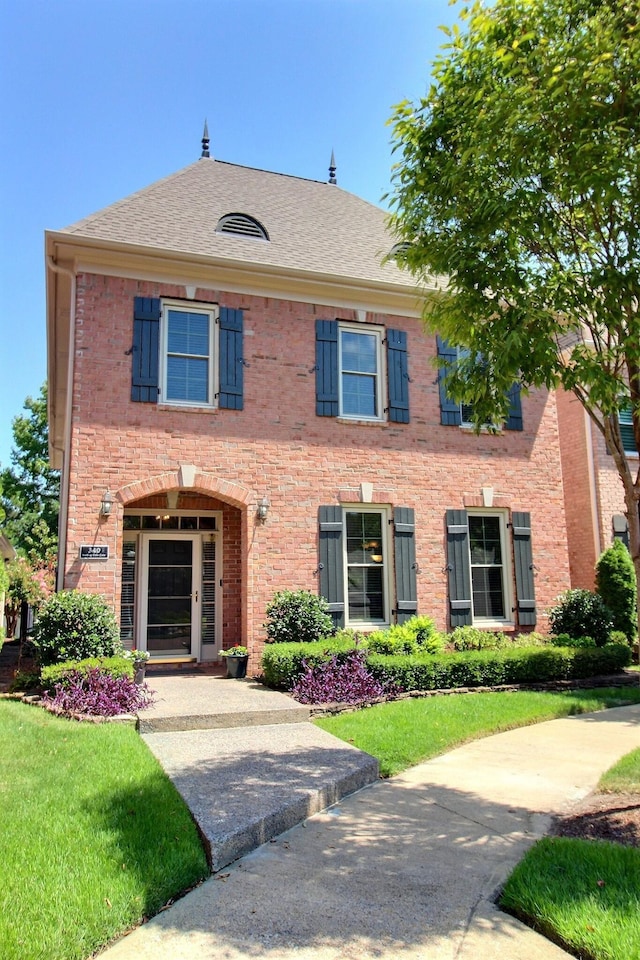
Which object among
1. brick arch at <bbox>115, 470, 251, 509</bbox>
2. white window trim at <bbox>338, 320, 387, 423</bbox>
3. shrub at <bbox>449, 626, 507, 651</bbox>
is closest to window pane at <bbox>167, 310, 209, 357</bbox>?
brick arch at <bbox>115, 470, 251, 509</bbox>

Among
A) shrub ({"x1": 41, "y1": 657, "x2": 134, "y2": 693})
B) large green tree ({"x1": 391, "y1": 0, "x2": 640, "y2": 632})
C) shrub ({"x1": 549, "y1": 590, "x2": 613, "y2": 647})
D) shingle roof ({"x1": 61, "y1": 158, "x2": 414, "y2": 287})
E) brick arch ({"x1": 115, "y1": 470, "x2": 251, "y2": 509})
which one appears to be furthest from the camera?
shrub ({"x1": 549, "y1": 590, "x2": 613, "y2": 647})

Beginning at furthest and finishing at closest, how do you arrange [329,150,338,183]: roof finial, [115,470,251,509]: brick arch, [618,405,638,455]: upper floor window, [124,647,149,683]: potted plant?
[329,150,338,183]: roof finial < [618,405,638,455]: upper floor window < [115,470,251,509]: brick arch < [124,647,149,683]: potted plant

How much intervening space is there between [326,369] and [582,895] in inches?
Result: 344

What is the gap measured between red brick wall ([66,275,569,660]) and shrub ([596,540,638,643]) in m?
0.88

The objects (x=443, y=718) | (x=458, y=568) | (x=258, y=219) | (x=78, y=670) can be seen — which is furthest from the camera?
(x=258, y=219)

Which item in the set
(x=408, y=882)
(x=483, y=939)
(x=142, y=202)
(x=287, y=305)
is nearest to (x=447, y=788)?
(x=408, y=882)

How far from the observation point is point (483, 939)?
3021 mm

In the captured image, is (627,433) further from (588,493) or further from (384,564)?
(384,564)

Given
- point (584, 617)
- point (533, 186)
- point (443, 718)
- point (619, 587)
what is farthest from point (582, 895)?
point (619, 587)

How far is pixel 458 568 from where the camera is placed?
1128 cm

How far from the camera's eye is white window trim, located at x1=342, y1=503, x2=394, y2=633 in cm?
1076

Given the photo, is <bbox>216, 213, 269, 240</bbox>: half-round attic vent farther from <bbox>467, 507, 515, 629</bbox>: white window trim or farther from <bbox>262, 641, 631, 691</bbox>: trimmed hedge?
<bbox>262, 641, 631, 691</bbox>: trimmed hedge

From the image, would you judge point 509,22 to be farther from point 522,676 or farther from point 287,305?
point 522,676

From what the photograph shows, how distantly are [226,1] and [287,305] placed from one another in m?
5.10
